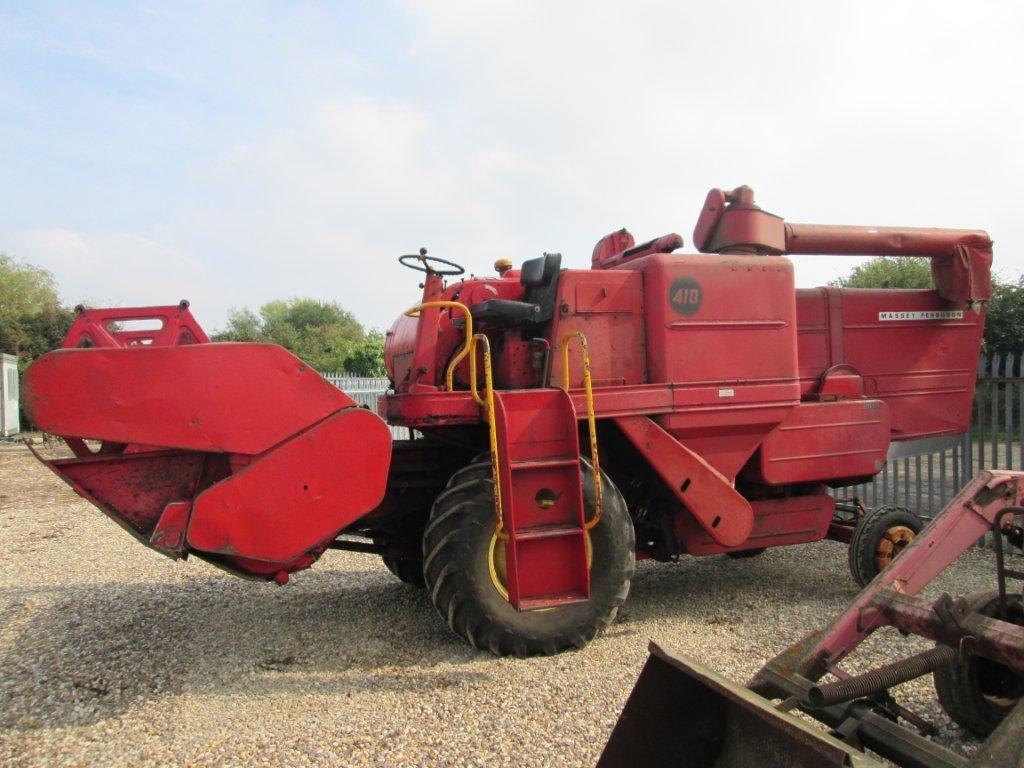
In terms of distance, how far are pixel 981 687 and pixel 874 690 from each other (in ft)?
2.89

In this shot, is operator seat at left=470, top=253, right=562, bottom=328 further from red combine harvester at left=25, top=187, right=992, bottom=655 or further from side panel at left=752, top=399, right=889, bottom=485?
side panel at left=752, top=399, right=889, bottom=485

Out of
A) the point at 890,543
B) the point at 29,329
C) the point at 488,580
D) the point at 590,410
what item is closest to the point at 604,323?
the point at 590,410

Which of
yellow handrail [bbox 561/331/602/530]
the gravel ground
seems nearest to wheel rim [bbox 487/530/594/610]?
yellow handrail [bbox 561/331/602/530]

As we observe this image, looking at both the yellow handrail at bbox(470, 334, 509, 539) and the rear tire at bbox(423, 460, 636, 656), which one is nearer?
the yellow handrail at bbox(470, 334, 509, 539)

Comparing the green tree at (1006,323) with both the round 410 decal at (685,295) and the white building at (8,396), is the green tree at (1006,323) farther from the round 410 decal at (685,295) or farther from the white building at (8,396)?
the white building at (8,396)

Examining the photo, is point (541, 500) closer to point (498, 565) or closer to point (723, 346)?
point (498, 565)

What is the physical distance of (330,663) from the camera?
4441 mm

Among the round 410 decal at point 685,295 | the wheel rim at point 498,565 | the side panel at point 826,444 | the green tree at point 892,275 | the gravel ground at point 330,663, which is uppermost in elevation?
the green tree at point 892,275

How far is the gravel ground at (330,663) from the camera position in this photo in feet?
11.2

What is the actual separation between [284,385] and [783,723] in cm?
294

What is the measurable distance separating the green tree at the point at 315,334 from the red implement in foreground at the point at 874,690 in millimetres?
24606

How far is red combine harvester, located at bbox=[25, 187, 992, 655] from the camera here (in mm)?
4051

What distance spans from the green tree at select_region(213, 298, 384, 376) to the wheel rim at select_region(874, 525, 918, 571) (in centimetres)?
2271

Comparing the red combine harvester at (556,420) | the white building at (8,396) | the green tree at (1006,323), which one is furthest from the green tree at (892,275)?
the white building at (8,396)
